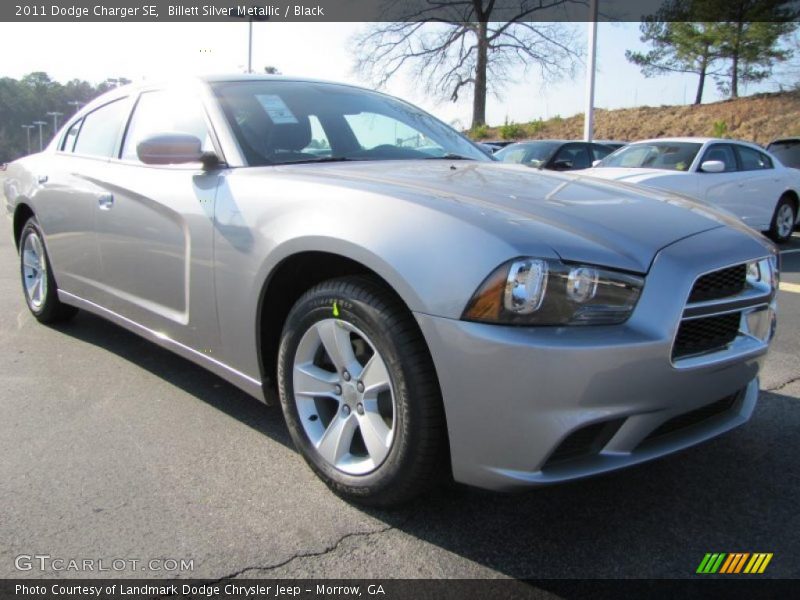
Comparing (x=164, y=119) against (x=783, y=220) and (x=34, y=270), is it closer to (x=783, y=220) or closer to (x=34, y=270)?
(x=34, y=270)

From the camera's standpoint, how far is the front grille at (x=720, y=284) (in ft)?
6.95

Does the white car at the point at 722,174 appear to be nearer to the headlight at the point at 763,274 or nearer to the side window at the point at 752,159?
the side window at the point at 752,159

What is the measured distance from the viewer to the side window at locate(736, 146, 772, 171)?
9.63 meters

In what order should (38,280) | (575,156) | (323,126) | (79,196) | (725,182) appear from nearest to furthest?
1. (323,126)
2. (79,196)
3. (38,280)
4. (725,182)
5. (575,156)

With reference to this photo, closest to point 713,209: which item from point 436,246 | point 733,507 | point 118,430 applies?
point 733,507

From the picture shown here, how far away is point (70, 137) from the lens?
178 inches

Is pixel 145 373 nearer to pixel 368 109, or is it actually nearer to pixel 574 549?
pixel 368 109

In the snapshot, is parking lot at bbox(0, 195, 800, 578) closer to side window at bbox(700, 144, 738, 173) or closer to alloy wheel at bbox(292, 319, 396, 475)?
alloy wheel at bbox(292, 319, 396, 475)

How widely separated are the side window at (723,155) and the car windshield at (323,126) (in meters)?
6.32

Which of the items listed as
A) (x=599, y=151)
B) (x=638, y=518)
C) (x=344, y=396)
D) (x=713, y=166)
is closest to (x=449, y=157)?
(x=344, y=396)

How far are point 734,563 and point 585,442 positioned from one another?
2.06 ft

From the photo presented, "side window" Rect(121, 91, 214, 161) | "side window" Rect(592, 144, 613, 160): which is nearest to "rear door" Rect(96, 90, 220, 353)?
"side window" Rect(121, 91, 214, 161)

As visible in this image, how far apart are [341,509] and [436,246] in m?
1.02

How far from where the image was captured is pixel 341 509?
7.96 feet
